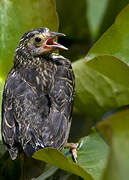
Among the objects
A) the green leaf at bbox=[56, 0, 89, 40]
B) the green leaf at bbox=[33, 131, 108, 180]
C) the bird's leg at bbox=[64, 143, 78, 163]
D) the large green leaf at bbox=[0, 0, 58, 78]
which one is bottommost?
the bird's leg at bbox=[64, 143, 78, 163]

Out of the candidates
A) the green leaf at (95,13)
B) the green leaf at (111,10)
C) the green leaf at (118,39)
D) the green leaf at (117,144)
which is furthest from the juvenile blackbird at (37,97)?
the green leaf at (117,144)

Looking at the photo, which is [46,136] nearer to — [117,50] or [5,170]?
[5,170]

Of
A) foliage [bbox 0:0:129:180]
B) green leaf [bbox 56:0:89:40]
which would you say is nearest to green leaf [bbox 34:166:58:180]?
foliage [bbox 0:0:129:180]

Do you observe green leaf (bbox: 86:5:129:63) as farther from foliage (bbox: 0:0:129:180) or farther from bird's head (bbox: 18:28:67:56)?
bird's head (bbox: 18:28:67:56)

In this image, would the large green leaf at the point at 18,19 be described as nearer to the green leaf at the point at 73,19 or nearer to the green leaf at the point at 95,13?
the green leaf at the point at 95,13

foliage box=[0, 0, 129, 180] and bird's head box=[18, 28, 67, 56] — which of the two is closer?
foliage box=[0, 0, 129, 180]

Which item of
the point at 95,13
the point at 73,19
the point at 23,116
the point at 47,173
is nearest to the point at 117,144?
the point at 47,173
